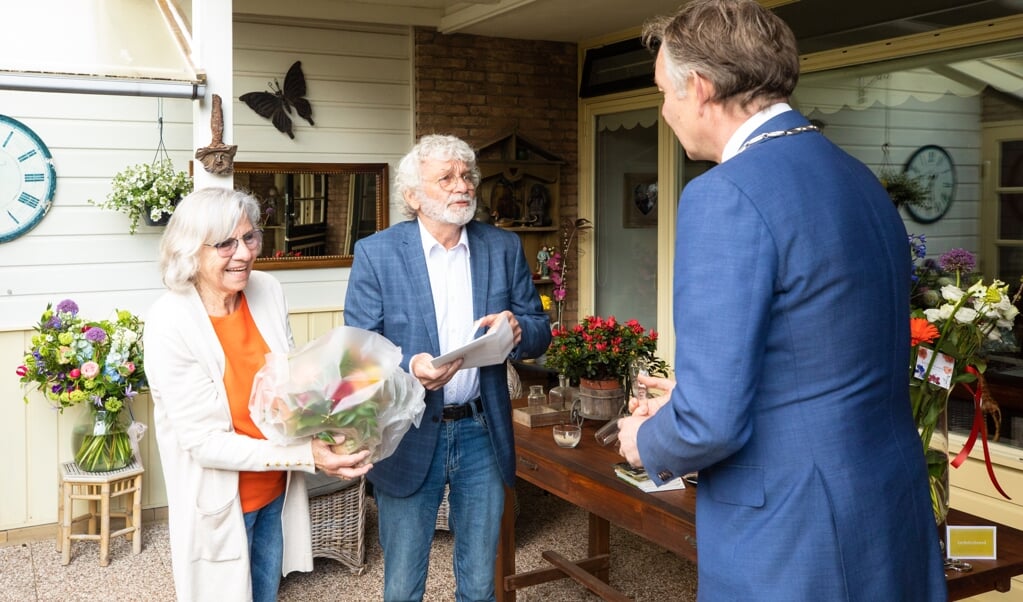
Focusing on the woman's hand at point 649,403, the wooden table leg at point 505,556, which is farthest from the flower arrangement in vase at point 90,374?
the woman's hand at point 649,403

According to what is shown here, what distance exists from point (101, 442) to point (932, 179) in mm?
4092

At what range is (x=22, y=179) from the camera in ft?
15.2

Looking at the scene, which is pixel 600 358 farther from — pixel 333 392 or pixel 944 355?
pixel 333 392

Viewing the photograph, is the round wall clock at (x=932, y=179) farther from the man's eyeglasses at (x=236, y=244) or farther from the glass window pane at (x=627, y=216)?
the man's eyeglasses at (x=236, y=244)

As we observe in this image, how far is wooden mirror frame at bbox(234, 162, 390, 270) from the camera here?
5320 mm

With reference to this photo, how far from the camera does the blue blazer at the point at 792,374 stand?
4.54ft

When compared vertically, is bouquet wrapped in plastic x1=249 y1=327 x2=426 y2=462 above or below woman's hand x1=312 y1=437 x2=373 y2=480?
above

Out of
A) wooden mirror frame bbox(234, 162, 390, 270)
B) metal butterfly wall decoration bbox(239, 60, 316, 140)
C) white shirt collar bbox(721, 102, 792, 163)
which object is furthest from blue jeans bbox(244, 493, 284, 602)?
metal butterfly wall decoration bbox(239, 60, 316, 140)

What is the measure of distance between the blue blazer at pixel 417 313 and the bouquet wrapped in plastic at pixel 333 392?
44cm

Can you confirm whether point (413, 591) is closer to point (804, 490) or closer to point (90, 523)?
point (804, 490)

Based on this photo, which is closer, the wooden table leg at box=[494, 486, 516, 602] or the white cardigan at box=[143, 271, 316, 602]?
the white cardigan at box=[143, 271, 316, 602]

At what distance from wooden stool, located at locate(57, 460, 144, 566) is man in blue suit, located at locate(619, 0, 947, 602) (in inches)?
143

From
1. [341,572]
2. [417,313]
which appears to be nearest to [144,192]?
[341,572]

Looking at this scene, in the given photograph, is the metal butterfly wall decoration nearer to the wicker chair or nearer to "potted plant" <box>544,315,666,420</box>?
the wicker chair
